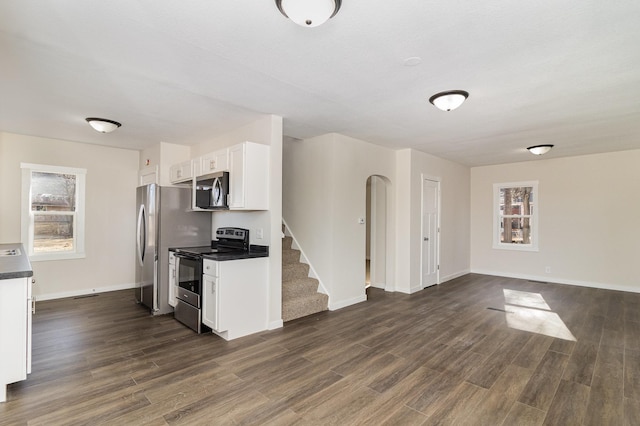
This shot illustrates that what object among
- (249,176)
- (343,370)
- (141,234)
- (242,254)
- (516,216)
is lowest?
(343,370)

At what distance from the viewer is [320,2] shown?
1714 mm

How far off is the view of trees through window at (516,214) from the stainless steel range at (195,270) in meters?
6.15

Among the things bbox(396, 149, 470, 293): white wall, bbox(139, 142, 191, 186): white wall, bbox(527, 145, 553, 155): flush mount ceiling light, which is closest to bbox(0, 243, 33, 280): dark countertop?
bbox(139, 142, 191, 186): white wall

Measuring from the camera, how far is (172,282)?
173 inches

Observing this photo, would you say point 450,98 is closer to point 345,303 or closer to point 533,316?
point 345,303

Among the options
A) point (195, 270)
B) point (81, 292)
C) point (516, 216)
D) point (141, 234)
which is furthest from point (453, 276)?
point (81, 292)

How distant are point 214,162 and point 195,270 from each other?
1.38m

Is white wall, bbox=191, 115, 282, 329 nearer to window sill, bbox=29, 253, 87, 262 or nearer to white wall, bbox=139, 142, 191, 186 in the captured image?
white wall, bbox=139, 142, 191, 186

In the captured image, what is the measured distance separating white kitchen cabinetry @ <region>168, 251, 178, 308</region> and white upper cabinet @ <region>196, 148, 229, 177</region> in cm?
121

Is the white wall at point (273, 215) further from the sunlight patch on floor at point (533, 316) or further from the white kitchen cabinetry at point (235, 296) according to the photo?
the sunlight patch on floor at point (533, 316)

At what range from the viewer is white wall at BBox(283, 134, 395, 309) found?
4.72 meters

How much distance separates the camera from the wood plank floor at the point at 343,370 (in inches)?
87.1

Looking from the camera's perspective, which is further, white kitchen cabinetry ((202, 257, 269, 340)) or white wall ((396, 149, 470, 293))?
white wall ((396, 149, 470, 293))

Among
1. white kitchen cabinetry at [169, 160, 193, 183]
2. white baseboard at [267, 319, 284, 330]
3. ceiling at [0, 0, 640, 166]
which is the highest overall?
ceiling at [0, 0, 640, 166]
